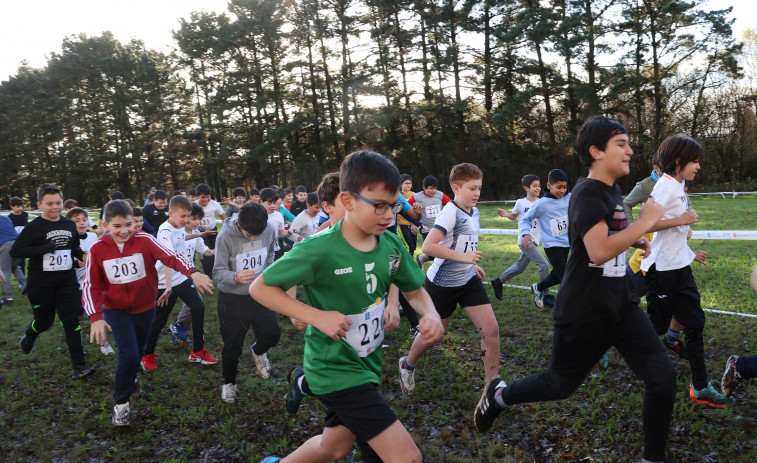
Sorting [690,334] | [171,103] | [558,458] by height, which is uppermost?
[171,103]

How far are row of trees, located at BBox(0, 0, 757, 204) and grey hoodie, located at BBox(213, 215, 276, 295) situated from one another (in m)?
25.9

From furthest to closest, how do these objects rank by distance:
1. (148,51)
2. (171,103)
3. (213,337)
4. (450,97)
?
(148,51) < (171,103) < (450,97) < (213,337)

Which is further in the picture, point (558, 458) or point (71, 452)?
point (71, 452)

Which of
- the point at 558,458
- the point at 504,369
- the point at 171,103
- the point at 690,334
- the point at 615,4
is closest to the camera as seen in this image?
the point at 558,458

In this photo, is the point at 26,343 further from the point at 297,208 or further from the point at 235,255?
the point at 297,208

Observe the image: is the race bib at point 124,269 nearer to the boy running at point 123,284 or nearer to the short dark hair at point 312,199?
the boy running at point 123,284

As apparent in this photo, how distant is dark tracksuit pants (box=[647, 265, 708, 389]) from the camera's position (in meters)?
3.84

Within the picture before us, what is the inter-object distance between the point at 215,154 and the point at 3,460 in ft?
125

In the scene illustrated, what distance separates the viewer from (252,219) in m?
4.59

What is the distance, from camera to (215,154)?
→ 130ft

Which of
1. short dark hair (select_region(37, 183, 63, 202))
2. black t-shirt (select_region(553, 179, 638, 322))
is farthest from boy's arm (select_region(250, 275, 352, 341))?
short dark hair (select_region(37, 183, 63, 202))

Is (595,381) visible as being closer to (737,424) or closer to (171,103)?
(737,424)

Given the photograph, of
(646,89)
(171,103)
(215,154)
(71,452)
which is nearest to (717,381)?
(71,452)

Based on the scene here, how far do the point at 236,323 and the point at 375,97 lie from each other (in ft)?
100
